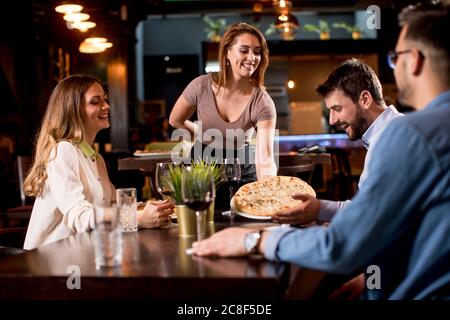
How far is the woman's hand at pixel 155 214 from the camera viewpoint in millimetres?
2096

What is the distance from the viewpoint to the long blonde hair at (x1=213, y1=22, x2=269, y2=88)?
134 inches

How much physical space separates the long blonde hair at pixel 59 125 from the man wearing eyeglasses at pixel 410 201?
48.3 inches

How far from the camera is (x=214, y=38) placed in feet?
40.3

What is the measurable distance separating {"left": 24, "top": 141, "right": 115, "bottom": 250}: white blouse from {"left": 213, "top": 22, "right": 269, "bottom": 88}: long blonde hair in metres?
1.29

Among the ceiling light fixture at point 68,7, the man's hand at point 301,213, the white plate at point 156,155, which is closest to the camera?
the man's hand at point 301,213

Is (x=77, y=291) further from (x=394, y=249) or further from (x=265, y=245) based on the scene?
(x=394, y=249)

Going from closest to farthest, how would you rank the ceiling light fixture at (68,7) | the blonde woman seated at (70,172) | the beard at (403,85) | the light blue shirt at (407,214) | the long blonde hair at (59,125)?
the light blue shirt at (407,214), the beard at (403,85), the blonde woman seated at (70,172), the long blonde hair at (59,125), the ceiling light fixture at (68,7)

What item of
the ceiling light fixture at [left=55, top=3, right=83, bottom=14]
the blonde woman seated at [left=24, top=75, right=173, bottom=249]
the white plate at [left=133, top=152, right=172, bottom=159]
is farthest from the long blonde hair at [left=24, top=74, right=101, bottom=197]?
the ceiling light fixture at [left=55, top=3, right=83, bottom=14]

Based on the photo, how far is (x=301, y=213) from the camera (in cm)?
191

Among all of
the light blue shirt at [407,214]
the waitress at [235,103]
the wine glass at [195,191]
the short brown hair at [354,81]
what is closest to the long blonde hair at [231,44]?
the waitress at [235,103]

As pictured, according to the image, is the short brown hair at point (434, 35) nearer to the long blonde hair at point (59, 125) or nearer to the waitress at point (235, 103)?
the long blonde hair at point (59, 125)

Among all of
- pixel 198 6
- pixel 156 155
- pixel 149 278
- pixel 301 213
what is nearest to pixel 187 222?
pixel 301 213

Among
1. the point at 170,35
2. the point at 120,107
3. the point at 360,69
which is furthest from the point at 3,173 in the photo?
the point at 170,35
